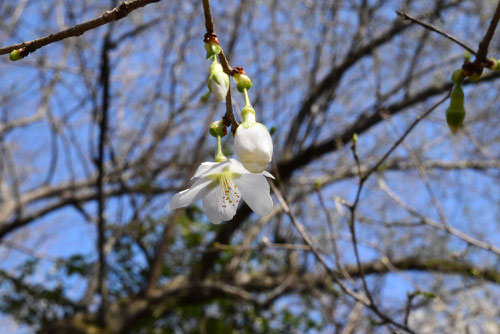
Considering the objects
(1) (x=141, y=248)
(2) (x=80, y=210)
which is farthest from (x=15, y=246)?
(1) (x=141, y=248)

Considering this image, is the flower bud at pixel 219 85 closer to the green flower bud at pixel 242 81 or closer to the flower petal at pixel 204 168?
the green flower bud at pixel 242 81

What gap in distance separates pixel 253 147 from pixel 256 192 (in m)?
0.40

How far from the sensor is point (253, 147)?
31.4 inches

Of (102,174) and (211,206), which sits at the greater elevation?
(102,174)

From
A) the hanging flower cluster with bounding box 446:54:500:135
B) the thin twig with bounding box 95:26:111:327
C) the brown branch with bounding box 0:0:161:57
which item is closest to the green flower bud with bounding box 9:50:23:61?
the brown branch with bounding box 0:0:161:57

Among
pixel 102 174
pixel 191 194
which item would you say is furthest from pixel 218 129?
pixel 102 174

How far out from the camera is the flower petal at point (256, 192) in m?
1.15

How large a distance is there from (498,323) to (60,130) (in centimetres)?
488

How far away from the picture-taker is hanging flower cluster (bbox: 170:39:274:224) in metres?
0.81

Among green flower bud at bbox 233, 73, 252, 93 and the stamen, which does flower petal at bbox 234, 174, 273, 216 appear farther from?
green flower bud at bbox 233, 73, 252, 93

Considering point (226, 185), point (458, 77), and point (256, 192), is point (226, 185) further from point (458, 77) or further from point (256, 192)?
point (458, 77)

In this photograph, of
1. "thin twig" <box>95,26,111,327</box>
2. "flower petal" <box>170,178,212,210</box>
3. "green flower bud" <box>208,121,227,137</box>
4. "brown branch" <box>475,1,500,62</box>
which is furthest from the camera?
"thin twig" <box>95,26,111,327</box>

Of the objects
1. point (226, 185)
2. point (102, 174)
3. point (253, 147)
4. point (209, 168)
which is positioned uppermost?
point (102, 174)

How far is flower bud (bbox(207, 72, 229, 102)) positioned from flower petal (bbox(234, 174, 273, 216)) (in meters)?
0.36
